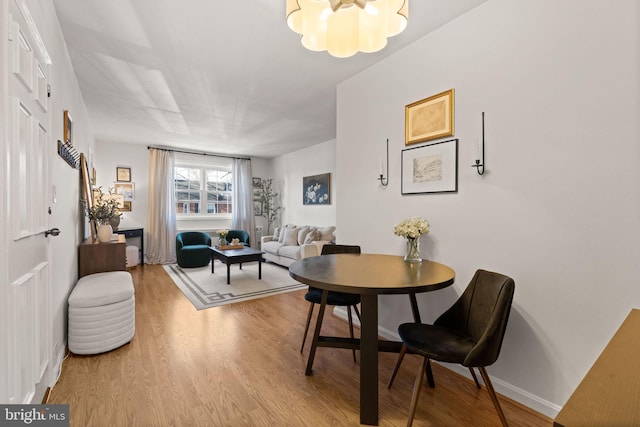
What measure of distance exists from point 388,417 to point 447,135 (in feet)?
6.28

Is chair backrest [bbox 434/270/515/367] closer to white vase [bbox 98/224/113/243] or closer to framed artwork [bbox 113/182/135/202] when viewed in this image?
white vase [bbox 98/224/113/243]

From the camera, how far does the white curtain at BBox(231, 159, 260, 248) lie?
723 centimetres

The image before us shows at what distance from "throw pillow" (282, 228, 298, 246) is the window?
2.17 m

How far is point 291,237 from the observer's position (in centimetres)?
588

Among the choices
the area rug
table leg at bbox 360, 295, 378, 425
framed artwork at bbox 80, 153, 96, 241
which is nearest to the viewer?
table leg at bbox 360, 295, 378, 425

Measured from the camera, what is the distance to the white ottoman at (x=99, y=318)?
2.30 m

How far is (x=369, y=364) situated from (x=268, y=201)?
6.47 metres

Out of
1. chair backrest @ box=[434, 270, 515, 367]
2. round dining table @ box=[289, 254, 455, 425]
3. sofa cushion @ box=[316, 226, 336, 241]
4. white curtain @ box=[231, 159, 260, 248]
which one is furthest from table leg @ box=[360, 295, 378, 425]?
white curtain @ box=[231, 159, 260, 248]

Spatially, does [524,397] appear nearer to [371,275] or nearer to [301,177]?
[371,275]

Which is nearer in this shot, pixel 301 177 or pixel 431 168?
pixel 431 168

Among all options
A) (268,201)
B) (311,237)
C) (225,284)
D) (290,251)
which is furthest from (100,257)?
(268,201)

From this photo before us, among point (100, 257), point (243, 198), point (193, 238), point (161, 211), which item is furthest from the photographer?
point (243, 198)

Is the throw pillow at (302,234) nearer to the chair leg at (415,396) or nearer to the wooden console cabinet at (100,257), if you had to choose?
the wooden console cabinet at (100,257)

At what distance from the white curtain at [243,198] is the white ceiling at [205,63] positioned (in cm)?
242
